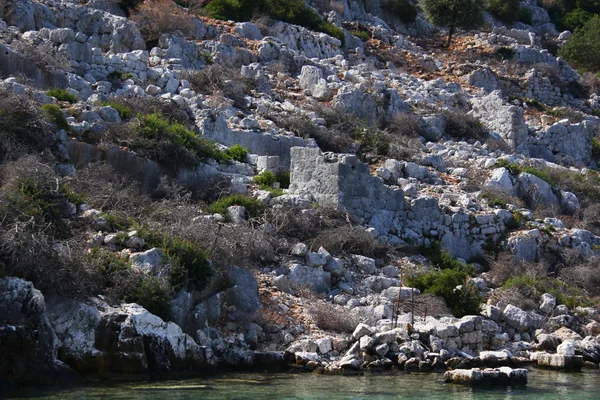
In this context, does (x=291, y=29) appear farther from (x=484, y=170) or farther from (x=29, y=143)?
(x=29, y=143)

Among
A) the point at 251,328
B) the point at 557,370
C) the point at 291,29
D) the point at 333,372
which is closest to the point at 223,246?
the point at 251,328

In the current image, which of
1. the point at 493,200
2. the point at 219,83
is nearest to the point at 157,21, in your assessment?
the point at 219,83

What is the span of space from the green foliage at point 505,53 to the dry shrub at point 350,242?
18.0m

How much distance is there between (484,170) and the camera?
21125 millimetres

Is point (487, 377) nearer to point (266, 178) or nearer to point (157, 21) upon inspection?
point (266, 178)

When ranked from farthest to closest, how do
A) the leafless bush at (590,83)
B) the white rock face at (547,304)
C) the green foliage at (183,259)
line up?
the leafless bush at (590,83), the white rock face at (547,304), the green foliage at (183,259)

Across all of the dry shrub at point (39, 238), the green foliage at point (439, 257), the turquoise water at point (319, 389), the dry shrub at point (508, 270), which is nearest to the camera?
the turquoise water at point (319, 389)

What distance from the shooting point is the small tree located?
1353 inches

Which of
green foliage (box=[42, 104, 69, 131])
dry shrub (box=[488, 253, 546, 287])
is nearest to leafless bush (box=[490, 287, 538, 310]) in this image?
dry shrub (box=[488, 253, 546, 287])

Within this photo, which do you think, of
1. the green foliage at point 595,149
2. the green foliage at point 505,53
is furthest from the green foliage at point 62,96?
the green foliage at point 505,53

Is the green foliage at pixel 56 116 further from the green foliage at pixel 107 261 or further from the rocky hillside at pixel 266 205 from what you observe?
the green foliage at pixel 107 261

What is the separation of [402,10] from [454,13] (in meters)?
2.94

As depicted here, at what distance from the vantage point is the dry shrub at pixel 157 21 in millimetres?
24266

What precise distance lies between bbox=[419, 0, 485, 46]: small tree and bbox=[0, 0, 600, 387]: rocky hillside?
5.25 meters
